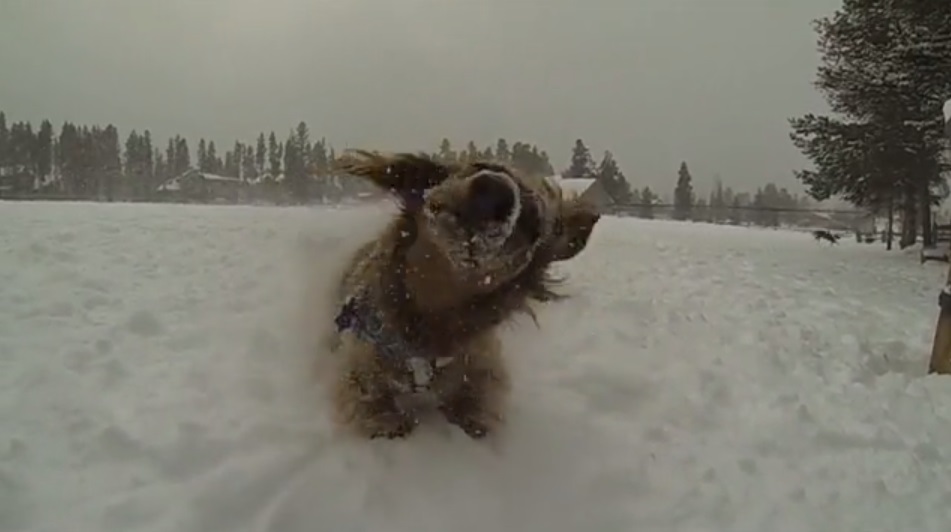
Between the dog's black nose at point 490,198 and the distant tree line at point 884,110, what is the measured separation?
12361 mm

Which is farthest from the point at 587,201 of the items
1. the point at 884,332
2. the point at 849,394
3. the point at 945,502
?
the point at 884,332

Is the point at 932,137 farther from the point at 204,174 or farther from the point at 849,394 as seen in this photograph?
the point at 204,174

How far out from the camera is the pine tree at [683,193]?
26.8m

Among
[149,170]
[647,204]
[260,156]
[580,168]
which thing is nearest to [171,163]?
[149,170]

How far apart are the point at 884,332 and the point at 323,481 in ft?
13.1

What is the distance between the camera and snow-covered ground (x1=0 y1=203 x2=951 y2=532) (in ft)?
6.95

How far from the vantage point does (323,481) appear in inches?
87.4

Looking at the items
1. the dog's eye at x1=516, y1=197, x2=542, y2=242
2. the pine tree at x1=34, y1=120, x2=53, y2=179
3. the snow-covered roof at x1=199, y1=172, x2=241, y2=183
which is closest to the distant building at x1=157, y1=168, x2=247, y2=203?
the snow-covered roof at x1=199, y1=172, x2=241, y2=183

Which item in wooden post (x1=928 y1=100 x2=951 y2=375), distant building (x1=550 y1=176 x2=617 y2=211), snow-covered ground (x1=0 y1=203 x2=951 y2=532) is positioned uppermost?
distant building (x1=550 y1=176 x2=617 y2=211)

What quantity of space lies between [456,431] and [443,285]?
2.50 ft

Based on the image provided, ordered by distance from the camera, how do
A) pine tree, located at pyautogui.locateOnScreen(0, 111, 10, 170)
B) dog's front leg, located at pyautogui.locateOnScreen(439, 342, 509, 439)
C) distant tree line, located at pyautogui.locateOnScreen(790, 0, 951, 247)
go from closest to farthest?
dog's front leg, located at pyautogui.locateOnScreen(439, 342, 509, 439) < pine tree, located at pyautogui.locateOnScreen(0, 111, 10, 170) < distant tree line, located at pyautogui.locateOnScreen(790, 0, 951, 247)

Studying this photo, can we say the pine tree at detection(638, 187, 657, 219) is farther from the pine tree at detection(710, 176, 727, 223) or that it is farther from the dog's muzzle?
the dog's muzzle

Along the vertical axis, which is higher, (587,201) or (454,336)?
(587,201)

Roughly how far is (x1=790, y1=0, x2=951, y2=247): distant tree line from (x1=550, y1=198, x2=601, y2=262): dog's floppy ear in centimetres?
1172
